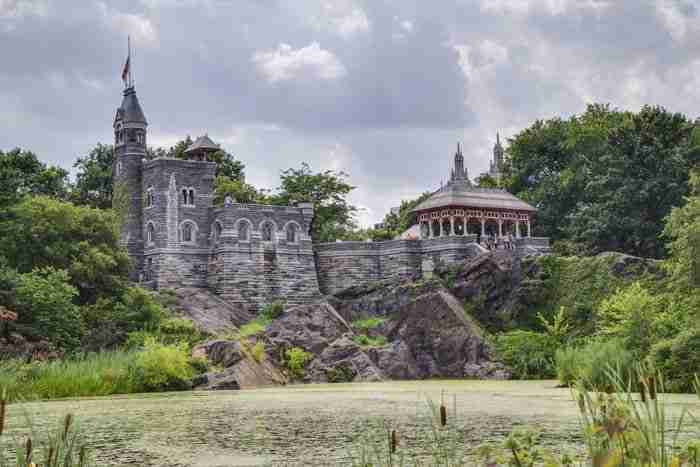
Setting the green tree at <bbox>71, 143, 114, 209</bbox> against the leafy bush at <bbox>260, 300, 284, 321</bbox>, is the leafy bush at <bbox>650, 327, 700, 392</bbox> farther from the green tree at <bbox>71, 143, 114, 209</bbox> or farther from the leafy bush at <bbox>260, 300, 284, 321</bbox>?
the green tree at <bbox>71, 143, 114, 209</bbox>

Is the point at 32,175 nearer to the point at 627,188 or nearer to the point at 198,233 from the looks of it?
the point at 198,233

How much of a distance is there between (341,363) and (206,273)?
15.9 metres

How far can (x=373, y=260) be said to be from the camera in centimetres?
5788

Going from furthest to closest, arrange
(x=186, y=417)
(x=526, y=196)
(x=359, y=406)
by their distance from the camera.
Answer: (x=526, y=196) → (x=359, y=406) → (x=186, y=417)

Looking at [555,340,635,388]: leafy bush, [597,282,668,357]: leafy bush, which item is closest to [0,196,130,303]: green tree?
[555,340,635,388]: leafy bush

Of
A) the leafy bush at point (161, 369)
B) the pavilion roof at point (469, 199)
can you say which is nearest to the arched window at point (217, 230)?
the pavilion roof at point (469, 199)

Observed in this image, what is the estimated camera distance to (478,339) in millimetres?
43000

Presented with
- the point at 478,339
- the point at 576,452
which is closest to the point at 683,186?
the point at 478,339

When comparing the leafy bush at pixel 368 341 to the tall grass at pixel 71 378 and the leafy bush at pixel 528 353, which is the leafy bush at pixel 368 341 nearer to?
the leafy bush at pixel 528 353

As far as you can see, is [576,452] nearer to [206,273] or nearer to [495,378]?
[495,378]

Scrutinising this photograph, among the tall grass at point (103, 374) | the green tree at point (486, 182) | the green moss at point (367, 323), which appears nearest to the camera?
the tall grass at point (103, 374)

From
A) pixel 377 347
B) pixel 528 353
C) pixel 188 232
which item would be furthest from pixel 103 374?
pixel 188 232

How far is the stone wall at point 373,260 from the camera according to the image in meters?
57.0

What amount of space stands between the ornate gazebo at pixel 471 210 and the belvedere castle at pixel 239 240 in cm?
8
